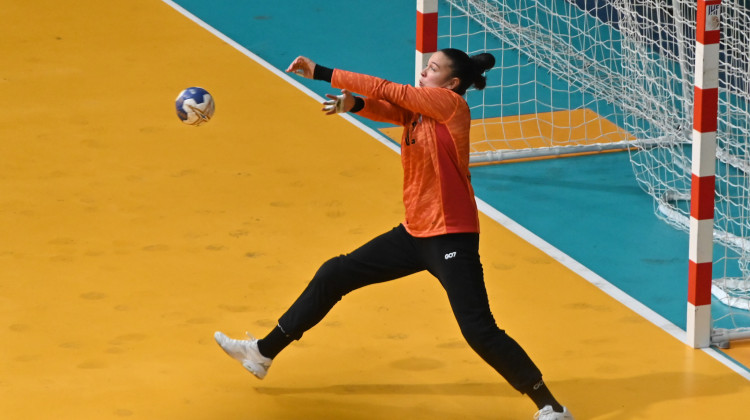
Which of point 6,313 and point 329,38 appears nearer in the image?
point 6,313

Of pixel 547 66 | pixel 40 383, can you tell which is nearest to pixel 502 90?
pixel 547 66

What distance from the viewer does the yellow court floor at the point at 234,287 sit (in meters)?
6.40

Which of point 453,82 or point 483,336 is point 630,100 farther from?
point 483,336

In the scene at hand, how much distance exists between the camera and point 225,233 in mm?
8297

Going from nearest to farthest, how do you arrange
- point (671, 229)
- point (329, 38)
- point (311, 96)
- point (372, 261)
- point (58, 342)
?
point (372, 261)
point (58, 342)
point (671, 229)
point (311, 96)
point (329, 38)

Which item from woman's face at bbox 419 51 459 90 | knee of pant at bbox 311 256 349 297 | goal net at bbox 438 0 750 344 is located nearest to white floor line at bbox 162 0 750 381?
goal net at bbox 438 0 750 344

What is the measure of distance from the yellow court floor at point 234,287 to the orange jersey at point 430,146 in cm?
99

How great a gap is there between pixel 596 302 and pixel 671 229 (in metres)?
1.52

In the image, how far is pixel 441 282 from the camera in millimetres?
6004

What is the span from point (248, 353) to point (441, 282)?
105cm

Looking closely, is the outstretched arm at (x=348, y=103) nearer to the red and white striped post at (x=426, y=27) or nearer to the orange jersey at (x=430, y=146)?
the orange jersey at (x=430, y=146)

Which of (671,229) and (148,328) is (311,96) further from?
(148,328)

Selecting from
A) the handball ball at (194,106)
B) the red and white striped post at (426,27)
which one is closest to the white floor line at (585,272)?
the red and white striped post at (426,27)

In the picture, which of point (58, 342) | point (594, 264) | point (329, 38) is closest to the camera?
point (58, 342)
